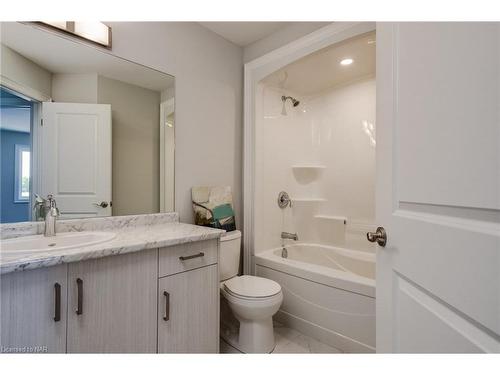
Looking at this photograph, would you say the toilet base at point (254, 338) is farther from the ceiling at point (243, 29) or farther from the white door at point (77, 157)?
the ceiling at point (243, 29)

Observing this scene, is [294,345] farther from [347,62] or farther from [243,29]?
[243,29]

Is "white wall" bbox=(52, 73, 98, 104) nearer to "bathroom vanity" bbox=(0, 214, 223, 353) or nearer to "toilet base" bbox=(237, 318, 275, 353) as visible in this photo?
"bathroom vanity" bbox=(0, 214, 223, 353)

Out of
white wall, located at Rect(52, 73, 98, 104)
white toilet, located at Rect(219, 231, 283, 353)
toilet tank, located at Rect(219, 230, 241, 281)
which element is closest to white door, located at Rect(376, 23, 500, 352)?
white toilet, located at Rect(219, 231, 283, 353)

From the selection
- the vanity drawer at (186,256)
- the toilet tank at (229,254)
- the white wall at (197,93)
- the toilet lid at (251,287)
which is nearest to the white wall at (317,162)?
the white wall at (197,93)

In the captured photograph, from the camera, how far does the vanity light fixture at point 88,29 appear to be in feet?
4.55

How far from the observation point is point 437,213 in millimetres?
595

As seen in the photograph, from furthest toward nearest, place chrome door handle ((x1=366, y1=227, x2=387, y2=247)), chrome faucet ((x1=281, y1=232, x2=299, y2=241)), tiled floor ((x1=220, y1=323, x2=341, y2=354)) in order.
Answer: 1. chrome faucet ((x1=281, y1=232, x2=299, y2=241))
2. tiled floor ((x1=220, y1=323, x2=341, y2=354))
3. chrome door handle ((x1=366, y1=227, x2=387, y2=247))

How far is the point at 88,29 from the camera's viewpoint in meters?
1.47

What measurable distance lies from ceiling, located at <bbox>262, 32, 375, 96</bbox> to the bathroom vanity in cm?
165

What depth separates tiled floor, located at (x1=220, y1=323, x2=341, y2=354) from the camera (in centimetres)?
171
